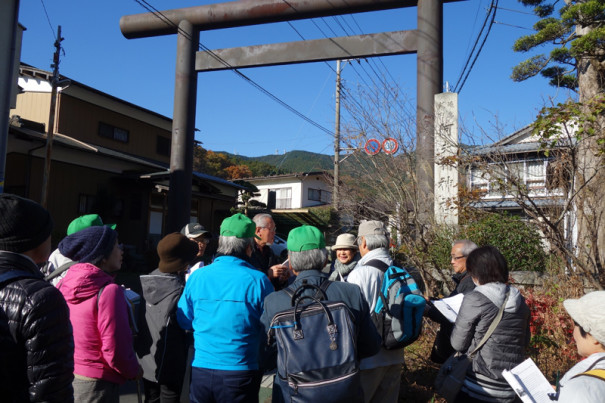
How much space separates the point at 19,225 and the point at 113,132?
20.3m

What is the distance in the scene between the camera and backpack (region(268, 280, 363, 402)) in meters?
2.28

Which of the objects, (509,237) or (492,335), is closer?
(492,335)

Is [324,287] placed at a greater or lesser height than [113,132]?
lesser

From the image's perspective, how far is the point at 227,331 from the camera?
2.82 metres

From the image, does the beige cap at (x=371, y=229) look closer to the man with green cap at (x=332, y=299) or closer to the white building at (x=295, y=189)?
the man with green cap at (x=332, y=299)

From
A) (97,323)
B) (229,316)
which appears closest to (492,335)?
(229,316)

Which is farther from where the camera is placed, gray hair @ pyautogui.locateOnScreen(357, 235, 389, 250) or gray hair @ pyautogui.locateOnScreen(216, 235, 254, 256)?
gray hair @ pyautogui.locateOnScreen(357, 235, 389, 250)

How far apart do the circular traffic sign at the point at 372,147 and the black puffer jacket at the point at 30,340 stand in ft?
19.1

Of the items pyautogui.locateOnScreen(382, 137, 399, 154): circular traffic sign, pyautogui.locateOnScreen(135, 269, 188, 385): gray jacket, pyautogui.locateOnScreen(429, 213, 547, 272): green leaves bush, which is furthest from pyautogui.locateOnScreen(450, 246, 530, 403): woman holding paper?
pyautogui.locateOnScreen(382, 137, 399, 154): circular traffic sign

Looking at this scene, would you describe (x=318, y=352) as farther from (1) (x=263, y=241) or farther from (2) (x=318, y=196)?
(2) (x=318, y=196)

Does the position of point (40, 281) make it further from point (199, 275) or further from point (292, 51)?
point (292, 51)

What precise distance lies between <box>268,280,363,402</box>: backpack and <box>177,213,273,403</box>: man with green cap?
18.3 inches

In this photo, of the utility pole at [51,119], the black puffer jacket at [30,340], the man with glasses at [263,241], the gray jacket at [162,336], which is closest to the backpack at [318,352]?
the black puffer jacket at [30,340]

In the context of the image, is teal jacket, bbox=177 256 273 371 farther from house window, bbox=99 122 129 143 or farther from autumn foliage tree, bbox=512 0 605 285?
house window, bbox=99 122 129 143
